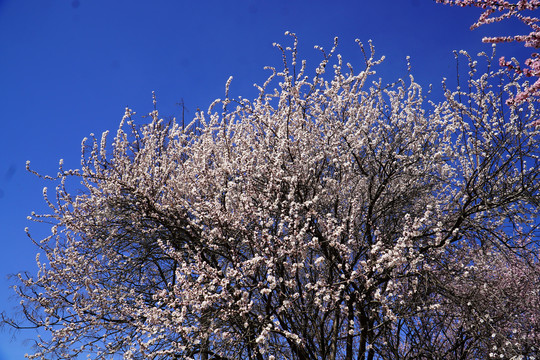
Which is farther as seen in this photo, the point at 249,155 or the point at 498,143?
the point at 249,155

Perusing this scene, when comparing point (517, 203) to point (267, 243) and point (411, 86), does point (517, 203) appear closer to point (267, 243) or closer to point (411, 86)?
point (411, 86)

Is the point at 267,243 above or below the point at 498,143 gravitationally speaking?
below

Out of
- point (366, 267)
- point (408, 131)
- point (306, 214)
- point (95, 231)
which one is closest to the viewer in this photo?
point (366, 267)

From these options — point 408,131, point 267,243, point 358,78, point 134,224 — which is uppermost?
point 358,78

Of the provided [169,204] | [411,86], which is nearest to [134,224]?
[169,204]

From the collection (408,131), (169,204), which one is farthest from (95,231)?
(408,131)

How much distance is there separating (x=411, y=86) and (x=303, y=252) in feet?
15.1

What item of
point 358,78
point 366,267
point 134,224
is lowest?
point 366,267

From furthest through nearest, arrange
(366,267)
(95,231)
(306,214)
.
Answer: (95,231), (306,214), (366,267)

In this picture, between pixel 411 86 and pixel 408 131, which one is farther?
pixel 411 86

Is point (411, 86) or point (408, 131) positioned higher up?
point (411, 86)

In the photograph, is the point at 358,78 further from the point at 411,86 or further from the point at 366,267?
the point at 366,267

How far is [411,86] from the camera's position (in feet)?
28.4

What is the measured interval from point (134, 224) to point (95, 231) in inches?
42.3
